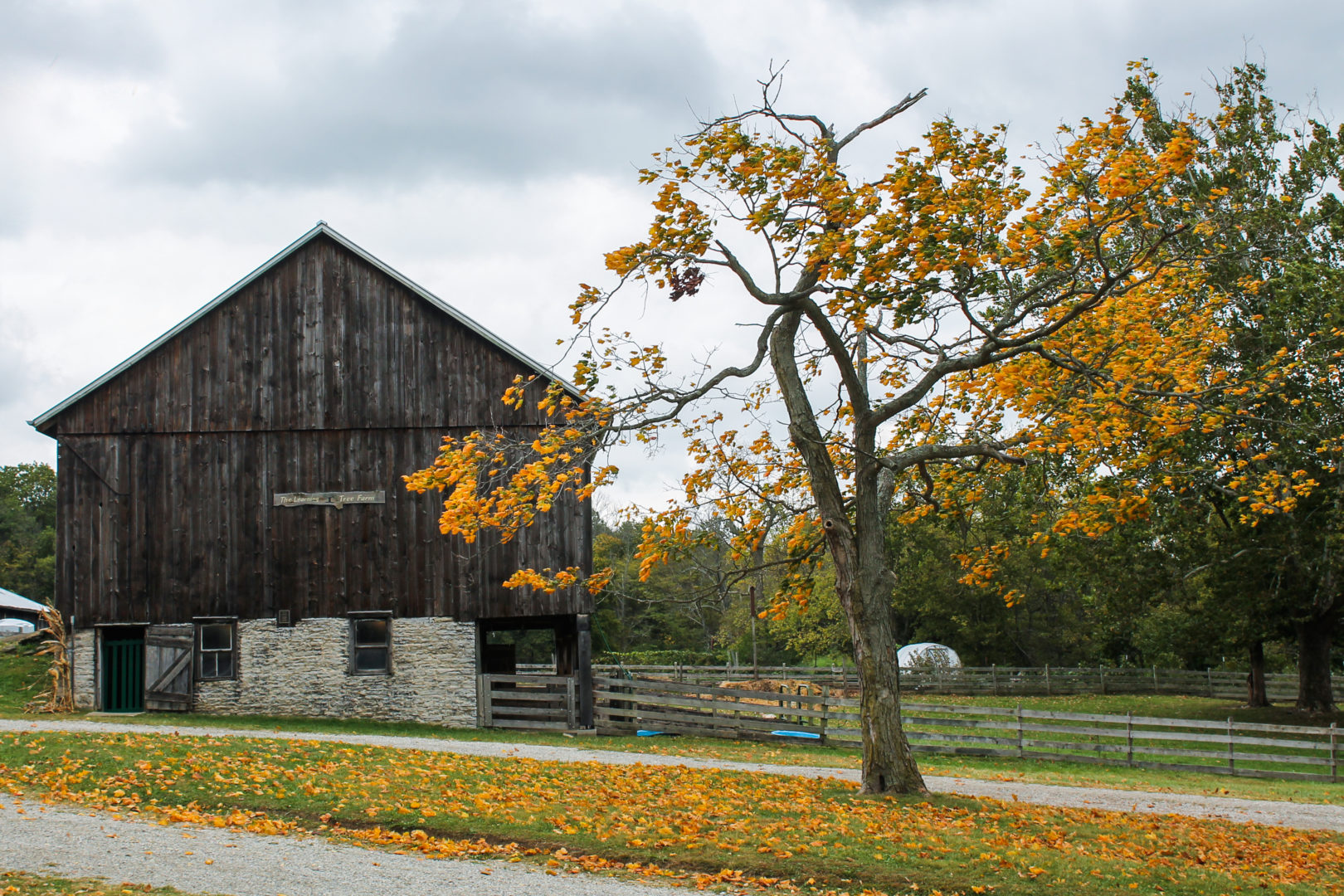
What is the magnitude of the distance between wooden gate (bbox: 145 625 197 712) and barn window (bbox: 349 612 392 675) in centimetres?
329

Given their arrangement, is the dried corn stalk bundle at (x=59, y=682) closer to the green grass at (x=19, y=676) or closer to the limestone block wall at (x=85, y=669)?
the limestone block wall at (x=85, y=669)

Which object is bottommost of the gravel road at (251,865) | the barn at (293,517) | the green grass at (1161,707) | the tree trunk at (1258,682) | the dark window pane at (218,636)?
the green grass at (1161,707)

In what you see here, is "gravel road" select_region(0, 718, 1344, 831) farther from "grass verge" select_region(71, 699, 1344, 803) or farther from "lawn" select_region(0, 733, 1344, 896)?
"lawn" select_region(0, 733, 1344, 896)

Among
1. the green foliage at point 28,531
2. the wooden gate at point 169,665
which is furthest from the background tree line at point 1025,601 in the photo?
the green foliage at point 28,531

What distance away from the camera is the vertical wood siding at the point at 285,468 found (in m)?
21.6

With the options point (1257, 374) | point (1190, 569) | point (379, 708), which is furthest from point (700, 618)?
point (1257, 374)

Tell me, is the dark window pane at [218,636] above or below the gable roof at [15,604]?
above

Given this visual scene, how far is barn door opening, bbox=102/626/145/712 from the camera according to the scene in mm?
22031

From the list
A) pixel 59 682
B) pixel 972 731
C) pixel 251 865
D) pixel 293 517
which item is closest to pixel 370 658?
pixel 293 517

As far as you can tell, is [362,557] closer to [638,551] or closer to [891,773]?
[638,551]

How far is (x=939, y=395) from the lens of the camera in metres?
13.8

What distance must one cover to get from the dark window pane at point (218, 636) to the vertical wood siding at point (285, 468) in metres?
0.38

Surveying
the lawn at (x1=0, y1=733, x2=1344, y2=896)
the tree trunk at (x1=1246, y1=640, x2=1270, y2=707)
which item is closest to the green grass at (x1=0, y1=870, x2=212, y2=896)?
the lawn at (x1=0, y1=733, x2=1344, y2=896)

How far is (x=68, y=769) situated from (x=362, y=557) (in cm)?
986
